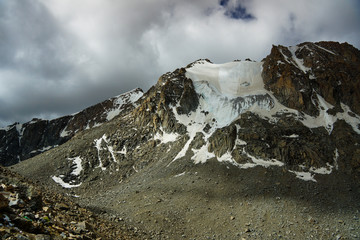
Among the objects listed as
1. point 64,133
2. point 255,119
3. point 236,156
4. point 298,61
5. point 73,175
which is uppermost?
point 64,133

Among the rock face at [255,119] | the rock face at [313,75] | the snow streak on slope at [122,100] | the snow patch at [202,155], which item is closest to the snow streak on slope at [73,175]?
the rock face at [255,119]

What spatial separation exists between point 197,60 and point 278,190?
307ft

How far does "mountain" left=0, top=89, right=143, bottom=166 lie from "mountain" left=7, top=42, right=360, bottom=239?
65444mm

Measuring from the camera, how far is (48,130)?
148 m

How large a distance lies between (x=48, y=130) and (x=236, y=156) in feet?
482

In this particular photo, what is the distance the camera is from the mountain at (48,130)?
452 feet

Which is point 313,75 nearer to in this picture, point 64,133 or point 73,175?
point 73,175

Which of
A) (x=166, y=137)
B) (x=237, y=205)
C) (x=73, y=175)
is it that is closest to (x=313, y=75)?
(x=166, y=137)

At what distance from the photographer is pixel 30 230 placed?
7.54 metres

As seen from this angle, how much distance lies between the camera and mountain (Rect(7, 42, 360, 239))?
3027cm

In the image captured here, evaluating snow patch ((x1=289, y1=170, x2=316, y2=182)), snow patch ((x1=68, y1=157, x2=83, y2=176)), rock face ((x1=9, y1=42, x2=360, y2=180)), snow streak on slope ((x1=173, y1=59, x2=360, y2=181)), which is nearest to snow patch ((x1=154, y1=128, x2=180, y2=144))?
rock face ((x1=9, y1=42, x2=360, y2=180))

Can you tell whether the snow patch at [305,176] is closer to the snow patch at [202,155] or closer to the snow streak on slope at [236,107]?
the snow streak on slope at [236,107]

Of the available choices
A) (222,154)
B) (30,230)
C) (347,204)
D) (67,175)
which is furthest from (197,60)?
(30,230)

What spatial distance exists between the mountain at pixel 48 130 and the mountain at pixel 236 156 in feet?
215
